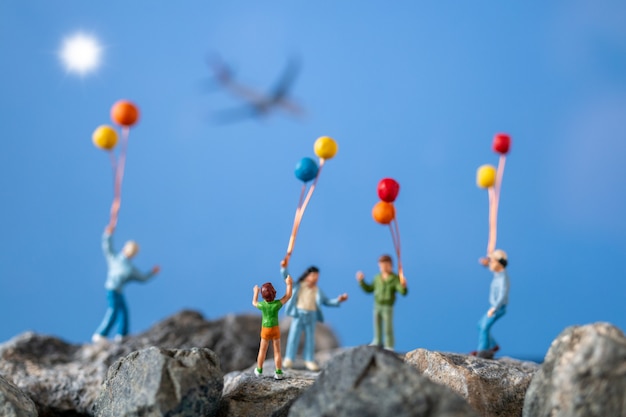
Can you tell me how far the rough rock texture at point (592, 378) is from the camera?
368 centimetres

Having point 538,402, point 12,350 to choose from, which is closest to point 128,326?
point 12,350

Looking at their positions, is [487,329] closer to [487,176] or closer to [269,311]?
[487,176]

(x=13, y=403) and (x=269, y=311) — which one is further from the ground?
(x=269, y=311)

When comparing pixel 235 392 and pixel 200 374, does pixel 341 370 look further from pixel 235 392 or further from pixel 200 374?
pixel 235 392

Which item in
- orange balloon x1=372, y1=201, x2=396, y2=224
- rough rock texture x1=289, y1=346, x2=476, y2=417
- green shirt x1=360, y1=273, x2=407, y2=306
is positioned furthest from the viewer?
green shirt x1=360, y1=273, x2=407, y2=306

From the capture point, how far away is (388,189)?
568 centimetres

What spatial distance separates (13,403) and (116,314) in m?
3.03

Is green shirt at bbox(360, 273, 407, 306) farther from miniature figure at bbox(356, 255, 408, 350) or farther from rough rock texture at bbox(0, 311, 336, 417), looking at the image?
rough rock texture at bbox(0, 311, 336, 417)

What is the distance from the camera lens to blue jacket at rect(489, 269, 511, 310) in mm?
5902

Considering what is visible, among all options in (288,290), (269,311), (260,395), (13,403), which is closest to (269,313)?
(269,311)

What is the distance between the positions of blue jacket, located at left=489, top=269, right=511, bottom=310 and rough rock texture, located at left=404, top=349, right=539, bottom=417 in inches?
33.3

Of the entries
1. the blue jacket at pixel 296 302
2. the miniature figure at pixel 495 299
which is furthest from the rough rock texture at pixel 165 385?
the miniature figure at pixel 495 299

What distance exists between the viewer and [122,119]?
673cm

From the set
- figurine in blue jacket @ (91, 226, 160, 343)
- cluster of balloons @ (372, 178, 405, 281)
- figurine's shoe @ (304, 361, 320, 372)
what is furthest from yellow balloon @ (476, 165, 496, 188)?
figurine in blue jacket @ (91, 226, 160, 343)
